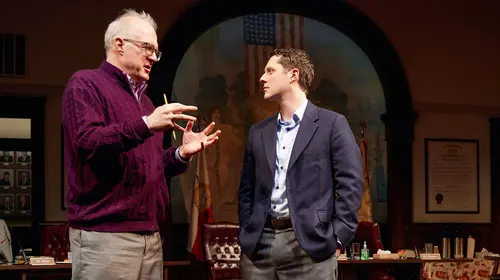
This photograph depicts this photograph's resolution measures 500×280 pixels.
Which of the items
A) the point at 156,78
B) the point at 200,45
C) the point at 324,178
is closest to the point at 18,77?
the point at 156,78

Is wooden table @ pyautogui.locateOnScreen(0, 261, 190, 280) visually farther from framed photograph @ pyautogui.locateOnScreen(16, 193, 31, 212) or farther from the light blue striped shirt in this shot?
framed photograph @ pyautogui.locateOnScreen(16, 193, 31, 212)

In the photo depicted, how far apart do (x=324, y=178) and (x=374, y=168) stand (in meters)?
6.63

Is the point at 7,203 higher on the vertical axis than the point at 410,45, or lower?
lower

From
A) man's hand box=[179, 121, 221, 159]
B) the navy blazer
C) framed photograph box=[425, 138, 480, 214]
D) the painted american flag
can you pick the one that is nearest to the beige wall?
framed photograph box=[425, 138, 480, 214]

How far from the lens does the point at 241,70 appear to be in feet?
30.5

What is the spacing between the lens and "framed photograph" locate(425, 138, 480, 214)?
30.2 ft

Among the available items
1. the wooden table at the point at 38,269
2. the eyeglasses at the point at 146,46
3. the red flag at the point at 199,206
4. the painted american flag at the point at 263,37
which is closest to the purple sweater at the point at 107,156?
the eyeglasses at the point at 146,46

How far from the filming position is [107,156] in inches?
90.5

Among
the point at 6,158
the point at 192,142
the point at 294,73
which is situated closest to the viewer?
the point at 192,142

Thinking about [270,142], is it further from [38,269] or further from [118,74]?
[38,269]

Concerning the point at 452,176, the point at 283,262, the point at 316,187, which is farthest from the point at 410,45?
the point at 283,262

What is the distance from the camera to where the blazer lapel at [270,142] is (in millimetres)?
3260

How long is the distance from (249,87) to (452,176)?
9.61ft

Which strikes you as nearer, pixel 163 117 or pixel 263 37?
pixel 163 117
